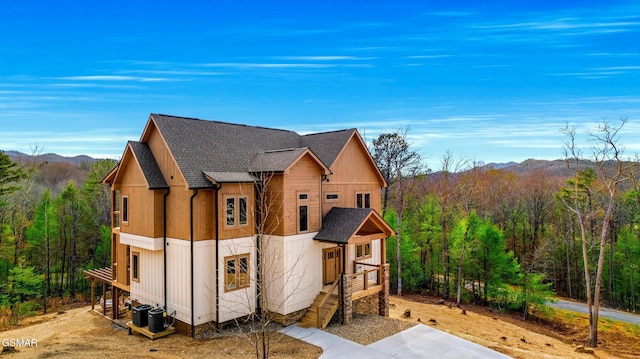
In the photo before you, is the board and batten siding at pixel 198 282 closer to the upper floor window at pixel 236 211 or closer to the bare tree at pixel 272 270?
the bare tree at pixel 272 270

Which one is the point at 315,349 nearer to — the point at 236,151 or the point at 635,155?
the point at 236,151

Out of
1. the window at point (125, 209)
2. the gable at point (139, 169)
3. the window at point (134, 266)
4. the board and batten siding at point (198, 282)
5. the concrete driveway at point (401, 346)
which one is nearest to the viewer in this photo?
the concrete driveway at point (401, 346)

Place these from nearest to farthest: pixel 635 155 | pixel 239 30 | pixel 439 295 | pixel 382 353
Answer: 1. pixel 382 353
2. pixel 239 30
3. pixel 635 155
4. pixel 439 295

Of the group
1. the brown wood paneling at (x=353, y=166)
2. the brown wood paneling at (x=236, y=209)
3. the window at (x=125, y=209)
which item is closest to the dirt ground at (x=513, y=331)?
the brown wood paneling at (x=353, y=166)

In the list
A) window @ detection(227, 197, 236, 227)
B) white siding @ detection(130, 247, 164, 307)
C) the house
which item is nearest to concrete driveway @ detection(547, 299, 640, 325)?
the house

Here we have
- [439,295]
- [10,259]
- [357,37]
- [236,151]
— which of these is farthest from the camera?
[439,295]

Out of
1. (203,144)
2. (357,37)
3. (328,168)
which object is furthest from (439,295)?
(203,144)

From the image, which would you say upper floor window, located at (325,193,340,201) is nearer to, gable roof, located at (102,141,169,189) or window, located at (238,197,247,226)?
window, located at (238,197,247,226)

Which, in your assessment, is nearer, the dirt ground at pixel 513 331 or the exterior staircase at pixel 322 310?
the exterior staircase at pixel 322 310

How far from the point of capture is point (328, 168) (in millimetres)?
17016

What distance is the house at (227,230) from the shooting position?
13586 millimetres

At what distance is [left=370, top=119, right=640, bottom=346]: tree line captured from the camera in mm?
23998

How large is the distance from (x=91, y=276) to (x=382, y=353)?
50.1 feet

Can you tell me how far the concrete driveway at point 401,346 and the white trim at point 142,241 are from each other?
5.93m
